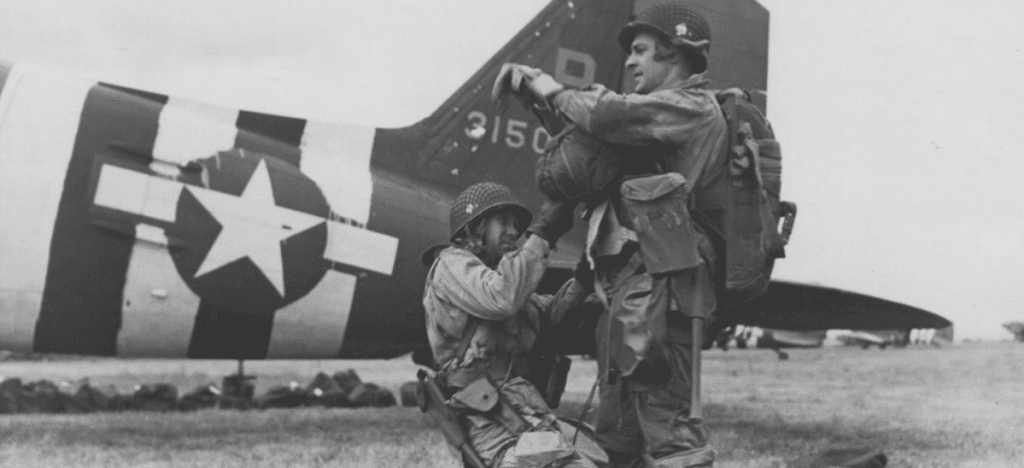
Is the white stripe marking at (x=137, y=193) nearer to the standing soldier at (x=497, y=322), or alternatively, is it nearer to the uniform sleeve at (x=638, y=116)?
the standing soldier at (x=497, y=322)

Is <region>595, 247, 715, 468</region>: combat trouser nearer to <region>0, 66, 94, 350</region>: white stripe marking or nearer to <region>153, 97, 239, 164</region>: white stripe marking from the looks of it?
<region>153, 97, 239, 164</region>: white stripe marking

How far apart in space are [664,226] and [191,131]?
5303mm

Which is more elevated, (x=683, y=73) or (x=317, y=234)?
→ (x=683, y=73)

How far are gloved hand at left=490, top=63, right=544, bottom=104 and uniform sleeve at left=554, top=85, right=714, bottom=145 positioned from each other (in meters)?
0.23

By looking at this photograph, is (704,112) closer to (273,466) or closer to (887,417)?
(273,466)

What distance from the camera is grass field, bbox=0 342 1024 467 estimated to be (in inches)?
263

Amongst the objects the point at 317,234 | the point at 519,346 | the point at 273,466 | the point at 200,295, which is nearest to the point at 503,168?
the point at 317,234

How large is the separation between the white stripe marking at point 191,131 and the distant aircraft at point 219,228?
14mm

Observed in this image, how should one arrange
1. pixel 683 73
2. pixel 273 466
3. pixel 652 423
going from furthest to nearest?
pixel 273 466, pixel 683 73, pixel 652 423

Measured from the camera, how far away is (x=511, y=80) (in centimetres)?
366

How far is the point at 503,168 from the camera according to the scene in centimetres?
893

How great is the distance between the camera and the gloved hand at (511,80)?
3645mm

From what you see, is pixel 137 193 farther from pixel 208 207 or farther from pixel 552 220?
pixel 552 220

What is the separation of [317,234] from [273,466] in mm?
2007
